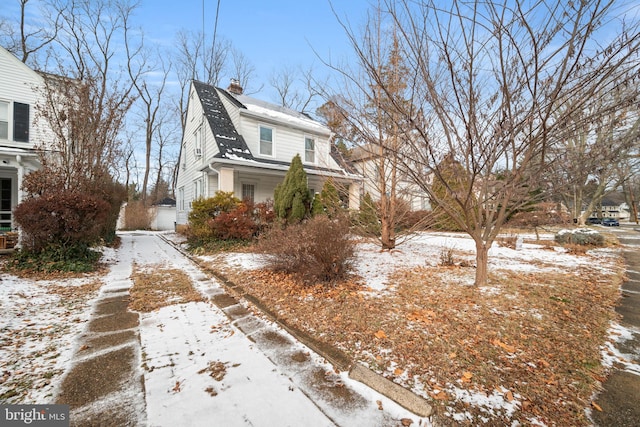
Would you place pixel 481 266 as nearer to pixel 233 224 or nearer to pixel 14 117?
pixel 233 224

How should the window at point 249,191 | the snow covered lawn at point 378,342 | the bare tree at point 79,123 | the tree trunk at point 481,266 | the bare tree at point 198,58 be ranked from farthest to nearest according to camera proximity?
the bare tree at point 198,58 → the window at point 249,191 → the bare tree at point 79,123 → the tree trunk at point 481,266 → the snow covered lawn at point 378,342

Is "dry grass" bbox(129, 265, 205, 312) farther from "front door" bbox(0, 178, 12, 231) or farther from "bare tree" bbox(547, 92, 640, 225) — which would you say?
"front door" bbox(0, 178, 12, 231)

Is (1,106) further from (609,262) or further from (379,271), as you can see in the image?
(609,262)

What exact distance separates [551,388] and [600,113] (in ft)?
8.53

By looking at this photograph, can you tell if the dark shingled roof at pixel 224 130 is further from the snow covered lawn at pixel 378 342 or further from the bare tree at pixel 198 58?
the bare tree at pixel 198 58

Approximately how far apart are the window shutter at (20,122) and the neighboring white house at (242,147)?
5.41m

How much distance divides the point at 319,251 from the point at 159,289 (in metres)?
3.02

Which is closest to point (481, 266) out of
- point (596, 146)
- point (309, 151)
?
point (596, 146)

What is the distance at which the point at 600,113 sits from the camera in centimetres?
254

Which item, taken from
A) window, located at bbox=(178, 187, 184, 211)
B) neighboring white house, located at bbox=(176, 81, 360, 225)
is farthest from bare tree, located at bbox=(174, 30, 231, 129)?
window, located at bbox=(178, 187, 184, 211)

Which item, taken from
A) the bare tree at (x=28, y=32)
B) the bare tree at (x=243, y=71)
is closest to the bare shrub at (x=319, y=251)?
the bare tree at (x=28, y=32)

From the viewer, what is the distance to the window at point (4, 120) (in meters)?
8.62

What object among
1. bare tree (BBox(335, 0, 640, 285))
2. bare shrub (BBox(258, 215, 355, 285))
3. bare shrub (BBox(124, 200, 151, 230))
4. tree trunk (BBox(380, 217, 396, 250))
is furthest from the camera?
bare shrub (BBox(124, 200, 151, 230))

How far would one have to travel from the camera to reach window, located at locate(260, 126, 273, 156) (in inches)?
459
